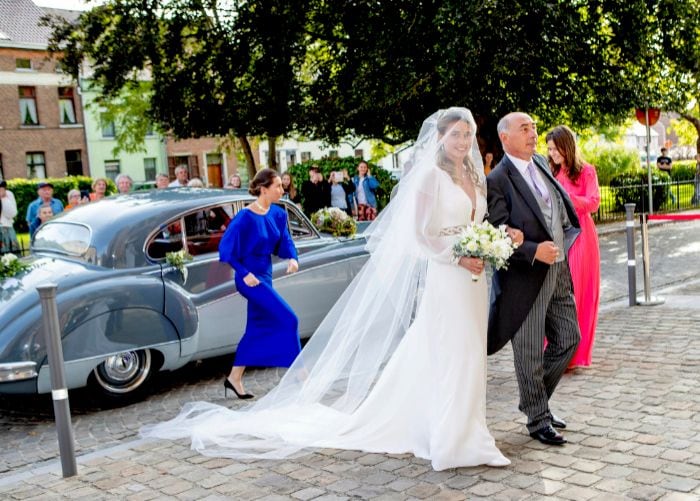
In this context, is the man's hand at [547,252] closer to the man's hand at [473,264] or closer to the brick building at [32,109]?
the man's hand at [473,264]

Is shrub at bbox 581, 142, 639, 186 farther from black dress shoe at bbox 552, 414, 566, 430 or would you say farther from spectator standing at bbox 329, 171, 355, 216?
black dress shoe at bbox 552, 414, 566, 430

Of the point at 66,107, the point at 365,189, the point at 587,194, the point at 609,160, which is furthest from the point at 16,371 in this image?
the point at 66,107

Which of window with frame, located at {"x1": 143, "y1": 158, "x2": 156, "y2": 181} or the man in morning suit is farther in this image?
window with frame, located at {"x1": 143, "y1": 158, "x2": 156, "y2": 181}

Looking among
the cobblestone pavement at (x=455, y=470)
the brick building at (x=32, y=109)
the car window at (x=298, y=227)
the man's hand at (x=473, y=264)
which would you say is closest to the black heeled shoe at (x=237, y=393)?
the cobblestone pavement at (x=455, y=470)

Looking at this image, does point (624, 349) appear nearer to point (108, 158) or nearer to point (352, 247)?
point (352, 247)

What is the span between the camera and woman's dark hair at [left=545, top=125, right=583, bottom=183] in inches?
256

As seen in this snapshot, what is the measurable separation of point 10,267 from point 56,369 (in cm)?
230

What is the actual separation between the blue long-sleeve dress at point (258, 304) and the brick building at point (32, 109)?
42587mm

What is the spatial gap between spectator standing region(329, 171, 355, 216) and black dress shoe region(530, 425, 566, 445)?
1180cm

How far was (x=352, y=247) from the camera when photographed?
8.42 m

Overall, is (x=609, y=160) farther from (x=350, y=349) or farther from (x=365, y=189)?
(x=350, y=349)

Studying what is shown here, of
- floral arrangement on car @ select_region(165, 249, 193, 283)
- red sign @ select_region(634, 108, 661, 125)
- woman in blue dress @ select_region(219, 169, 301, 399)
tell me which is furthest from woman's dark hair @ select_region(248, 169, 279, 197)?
red sign @ select_region(634, 108, 661, 125)

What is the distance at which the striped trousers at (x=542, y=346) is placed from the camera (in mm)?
4934

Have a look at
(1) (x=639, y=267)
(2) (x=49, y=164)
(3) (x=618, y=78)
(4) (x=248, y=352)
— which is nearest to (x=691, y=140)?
(3) (x=618, y=78)
